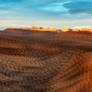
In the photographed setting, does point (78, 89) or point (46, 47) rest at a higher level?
point (46, 47)

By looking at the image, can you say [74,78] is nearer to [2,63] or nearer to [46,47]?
[2,63]

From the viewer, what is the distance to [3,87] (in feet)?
13.8

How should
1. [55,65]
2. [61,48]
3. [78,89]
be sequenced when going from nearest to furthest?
[78,89], [55,65], [61,48]

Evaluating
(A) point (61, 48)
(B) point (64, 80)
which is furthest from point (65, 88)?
(A) point (61, 48)

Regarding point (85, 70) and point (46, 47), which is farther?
point (46, 47)

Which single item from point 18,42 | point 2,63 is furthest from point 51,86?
point 18,42

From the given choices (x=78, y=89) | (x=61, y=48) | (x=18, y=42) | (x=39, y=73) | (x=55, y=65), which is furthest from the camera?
(x=18, y=42)

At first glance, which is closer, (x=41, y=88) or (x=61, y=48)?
(x=41, y=88)

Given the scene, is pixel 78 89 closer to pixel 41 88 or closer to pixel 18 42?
pixel 41 88

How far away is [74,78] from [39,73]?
100 centimetres

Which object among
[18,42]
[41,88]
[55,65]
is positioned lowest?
[41,88]

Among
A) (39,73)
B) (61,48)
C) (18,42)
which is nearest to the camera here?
(39,73)

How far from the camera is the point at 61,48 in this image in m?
6.64

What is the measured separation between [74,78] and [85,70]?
1.03 ft
